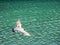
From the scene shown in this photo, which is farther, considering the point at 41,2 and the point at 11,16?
the point at 41,2

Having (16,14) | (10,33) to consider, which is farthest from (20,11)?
(10,33)

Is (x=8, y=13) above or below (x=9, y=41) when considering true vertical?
above

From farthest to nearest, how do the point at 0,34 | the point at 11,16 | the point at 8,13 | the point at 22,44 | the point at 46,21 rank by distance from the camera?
the point at 8,13 → the point at 11,16 → the point at 46,21 → the point at 0,34 → the point at 22,44

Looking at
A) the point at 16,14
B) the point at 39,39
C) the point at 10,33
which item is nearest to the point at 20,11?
the point at 16,14

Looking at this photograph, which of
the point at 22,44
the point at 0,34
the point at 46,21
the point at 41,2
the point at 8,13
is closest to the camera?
the point at 22,44

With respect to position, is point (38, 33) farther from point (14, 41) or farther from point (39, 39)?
point (14, 41)

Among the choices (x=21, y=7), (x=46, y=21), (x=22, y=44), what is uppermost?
(x=21, y=7)
